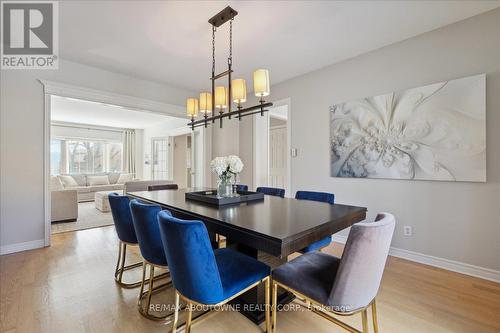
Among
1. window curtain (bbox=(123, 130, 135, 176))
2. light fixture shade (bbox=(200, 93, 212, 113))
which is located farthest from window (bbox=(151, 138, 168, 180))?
light fixture shade (bbox=(200, 93, 212, 113))

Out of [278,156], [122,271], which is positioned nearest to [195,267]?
[122,271]

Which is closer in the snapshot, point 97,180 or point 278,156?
point 278,156

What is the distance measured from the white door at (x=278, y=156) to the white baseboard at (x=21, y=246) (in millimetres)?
4188

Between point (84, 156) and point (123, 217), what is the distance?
7.49 meters

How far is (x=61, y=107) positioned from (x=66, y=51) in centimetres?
331

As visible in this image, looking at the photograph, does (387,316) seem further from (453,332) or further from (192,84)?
(192,84)

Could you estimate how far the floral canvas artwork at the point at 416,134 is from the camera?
90.4 inches

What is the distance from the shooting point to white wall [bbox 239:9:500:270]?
2.23m

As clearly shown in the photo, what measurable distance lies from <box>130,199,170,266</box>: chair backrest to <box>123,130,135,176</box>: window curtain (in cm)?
791

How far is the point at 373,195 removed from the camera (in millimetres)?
2996

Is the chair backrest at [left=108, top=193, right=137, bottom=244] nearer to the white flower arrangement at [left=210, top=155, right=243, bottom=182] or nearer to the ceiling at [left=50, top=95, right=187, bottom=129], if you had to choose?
the white flower arrangement at [left=210, top=155, right=243, bottom=182]

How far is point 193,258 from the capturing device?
3.70ft

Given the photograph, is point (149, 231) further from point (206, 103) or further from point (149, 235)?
point (206, 103)

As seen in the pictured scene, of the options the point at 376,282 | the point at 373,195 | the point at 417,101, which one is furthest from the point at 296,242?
the point at 417,101
